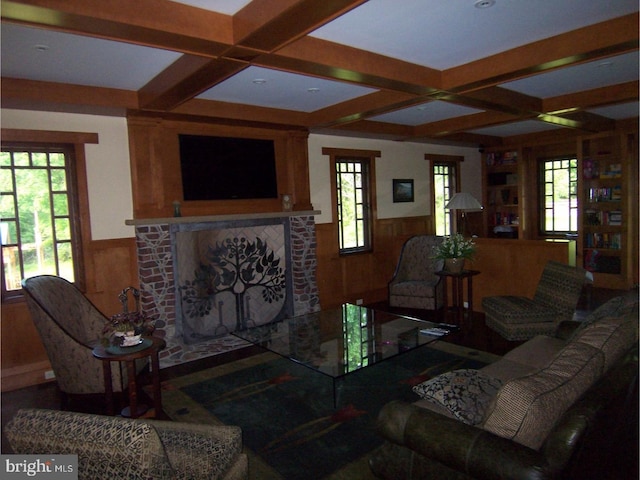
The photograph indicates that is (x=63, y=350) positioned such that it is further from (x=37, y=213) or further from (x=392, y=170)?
(x=392, y=170)

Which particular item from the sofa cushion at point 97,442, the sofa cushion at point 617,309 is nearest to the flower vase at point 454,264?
the sofa cushion at point 617,309

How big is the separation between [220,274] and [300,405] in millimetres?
2271

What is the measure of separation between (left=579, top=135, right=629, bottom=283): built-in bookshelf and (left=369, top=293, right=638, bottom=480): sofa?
17.2 feet

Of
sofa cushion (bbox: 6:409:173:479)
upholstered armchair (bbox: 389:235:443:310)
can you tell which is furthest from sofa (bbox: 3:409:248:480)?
upholstered armchair (bbox: 389:235:443:310)

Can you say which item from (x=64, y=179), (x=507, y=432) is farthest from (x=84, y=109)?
(x=507, y=432)

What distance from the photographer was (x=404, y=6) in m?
2.56

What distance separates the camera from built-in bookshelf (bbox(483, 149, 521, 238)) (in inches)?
330

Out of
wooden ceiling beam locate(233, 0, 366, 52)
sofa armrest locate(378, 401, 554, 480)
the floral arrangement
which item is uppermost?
wooden ceiling beam locate(233, 0, 366, 52)

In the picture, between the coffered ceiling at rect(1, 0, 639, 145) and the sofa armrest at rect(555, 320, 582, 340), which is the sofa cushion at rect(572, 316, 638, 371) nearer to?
the sofa armrest at rect(555, 320, 582, 340)

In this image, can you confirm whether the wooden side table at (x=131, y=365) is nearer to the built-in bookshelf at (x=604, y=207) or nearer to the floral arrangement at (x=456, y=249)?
the floral arrangement at (x=456, y=249)

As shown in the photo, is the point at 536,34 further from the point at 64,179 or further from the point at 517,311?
the point at 64,179

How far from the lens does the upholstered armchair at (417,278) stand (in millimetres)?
5809

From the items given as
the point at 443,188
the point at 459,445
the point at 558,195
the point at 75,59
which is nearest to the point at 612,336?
the point at 459,445

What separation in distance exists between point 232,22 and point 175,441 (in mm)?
2322
